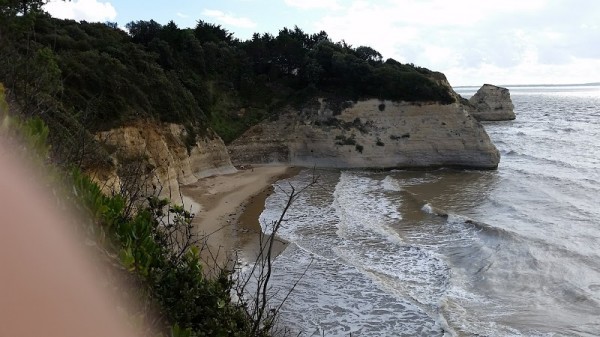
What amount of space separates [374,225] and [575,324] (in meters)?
10.0

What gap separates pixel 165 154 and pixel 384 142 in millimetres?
19168

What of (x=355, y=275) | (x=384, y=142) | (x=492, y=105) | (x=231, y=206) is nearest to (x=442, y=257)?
(x=355, y=275)

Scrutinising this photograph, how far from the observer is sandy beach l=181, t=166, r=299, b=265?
1805cm

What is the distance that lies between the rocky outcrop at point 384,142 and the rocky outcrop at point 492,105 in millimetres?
49961

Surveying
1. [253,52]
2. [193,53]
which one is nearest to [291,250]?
[193,53]

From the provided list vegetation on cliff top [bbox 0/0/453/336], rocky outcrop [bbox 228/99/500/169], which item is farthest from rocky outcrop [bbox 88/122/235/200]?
rocky outcrop [bbox 228/99/500/169]

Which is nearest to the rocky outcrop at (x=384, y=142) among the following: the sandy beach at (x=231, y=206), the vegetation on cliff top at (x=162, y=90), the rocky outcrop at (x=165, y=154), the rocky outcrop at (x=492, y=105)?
the vegetation on cliff top at (x=162, y=90)

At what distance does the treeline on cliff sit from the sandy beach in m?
4.41

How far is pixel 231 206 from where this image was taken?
79.8 feet

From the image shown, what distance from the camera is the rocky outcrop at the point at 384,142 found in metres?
37.2

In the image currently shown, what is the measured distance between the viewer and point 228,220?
21.6 metres

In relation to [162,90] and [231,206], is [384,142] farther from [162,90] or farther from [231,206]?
[162,90]

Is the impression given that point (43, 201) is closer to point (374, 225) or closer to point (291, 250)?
point (291, 250)

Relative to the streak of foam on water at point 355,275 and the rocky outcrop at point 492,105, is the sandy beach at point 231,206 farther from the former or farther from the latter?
A: the rocky outcrop at point 492,105
